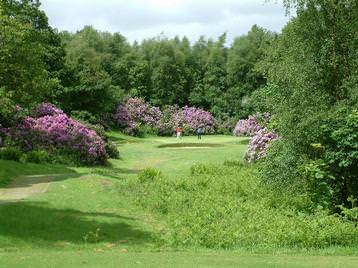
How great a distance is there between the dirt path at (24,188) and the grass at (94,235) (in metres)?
0.41

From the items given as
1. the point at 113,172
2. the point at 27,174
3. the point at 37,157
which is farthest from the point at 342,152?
the point at 37,157

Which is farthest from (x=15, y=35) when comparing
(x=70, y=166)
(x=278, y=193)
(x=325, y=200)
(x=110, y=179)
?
(x=325, y=200)

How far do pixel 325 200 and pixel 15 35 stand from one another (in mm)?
13650

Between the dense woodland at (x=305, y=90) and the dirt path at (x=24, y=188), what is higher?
the dense woodland at (x=305, y=90)

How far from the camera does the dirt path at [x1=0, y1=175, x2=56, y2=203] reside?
19.0 metres

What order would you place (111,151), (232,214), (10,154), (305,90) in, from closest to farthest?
(232,214)
(305,90)
(10,154)
(111,151)

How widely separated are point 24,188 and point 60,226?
18.9 ft

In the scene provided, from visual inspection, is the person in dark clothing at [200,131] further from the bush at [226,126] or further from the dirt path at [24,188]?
the dirt path at [24,188]

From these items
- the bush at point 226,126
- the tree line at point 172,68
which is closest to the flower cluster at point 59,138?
the tree line at point 172,68

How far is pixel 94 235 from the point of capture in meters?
14.6

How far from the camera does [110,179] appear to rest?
936 inches

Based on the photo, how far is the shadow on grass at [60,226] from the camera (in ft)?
47.5

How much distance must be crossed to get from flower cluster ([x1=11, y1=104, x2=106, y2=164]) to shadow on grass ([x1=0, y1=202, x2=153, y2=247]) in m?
14.9

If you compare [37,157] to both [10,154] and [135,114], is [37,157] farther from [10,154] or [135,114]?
[135,114]
